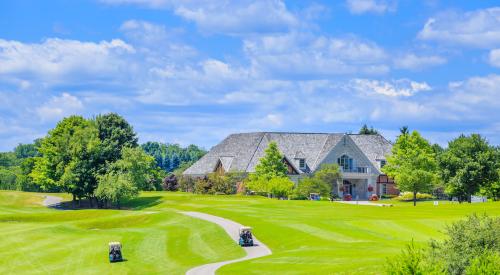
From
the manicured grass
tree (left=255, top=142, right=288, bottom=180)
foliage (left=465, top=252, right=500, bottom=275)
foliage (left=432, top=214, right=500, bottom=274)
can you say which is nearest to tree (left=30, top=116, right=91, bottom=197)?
tree (left=255, top=142, right=288, bottom=180)

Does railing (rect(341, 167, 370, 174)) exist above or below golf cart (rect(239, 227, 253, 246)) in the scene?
above

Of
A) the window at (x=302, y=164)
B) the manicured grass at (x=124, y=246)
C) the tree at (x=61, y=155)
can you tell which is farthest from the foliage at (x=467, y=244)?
the window at (x=302, y=164)

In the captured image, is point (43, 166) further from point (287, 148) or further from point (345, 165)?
point (345, 165)

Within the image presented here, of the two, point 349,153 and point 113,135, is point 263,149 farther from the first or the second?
point 113,135

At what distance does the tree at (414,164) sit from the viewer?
10169cm

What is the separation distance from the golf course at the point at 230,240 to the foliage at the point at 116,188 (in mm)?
17759

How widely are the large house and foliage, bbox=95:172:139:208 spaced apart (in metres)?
22.2

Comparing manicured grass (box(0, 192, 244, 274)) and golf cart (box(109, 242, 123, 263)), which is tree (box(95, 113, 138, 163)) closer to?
manicured grass (box(0, 192, 244, 274))

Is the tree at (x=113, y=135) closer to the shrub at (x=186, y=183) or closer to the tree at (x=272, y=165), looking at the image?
the shrub at (x=186, y=183)

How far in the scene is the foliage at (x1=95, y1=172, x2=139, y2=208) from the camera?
3733 inches

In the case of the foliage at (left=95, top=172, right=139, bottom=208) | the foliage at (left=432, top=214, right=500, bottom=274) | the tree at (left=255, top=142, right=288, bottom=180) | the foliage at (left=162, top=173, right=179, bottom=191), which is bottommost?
the foliage at (left=432, top=214, right=500, bottom=274)

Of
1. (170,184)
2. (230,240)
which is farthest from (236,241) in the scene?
(170,184)

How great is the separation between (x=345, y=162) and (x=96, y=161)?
4110 centimetres

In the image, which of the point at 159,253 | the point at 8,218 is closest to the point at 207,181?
the point at 8,218
